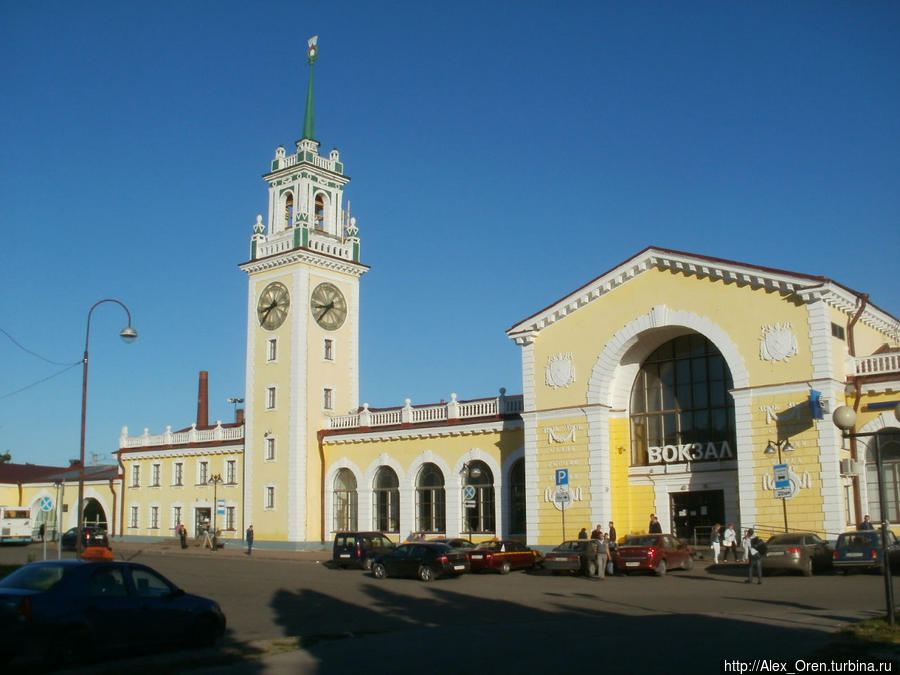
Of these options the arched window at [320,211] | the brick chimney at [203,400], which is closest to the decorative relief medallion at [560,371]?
the arched window at [320,211]

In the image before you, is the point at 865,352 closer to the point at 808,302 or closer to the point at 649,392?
the point at 808,302

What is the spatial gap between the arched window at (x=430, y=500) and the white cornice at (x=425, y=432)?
166 centimetres

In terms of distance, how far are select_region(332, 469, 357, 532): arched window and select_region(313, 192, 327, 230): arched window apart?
534 inches

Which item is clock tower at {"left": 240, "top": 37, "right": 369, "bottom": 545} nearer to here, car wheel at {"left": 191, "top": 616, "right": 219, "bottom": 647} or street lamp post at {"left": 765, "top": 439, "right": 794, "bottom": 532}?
street lamp post at {"left": 765, "top": 439, "right": 794, "bottom": 532}

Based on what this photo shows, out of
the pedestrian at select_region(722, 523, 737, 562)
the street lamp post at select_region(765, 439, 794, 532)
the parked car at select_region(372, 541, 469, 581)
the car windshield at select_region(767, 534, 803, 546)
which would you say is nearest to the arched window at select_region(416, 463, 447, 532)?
the parked car at select_region(372, 541, 469, 581)

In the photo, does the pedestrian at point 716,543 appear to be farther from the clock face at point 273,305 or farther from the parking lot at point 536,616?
the clock face at point 273,305

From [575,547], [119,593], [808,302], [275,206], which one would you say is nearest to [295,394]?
[275,206]

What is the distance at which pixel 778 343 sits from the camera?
1288 inches

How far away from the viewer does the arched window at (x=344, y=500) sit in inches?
1882

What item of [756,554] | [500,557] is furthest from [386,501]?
[756,554]

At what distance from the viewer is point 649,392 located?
37.8 metres

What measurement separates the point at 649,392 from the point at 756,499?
690cm

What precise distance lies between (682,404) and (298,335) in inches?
814

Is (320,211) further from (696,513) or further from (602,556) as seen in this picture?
(602,556)
